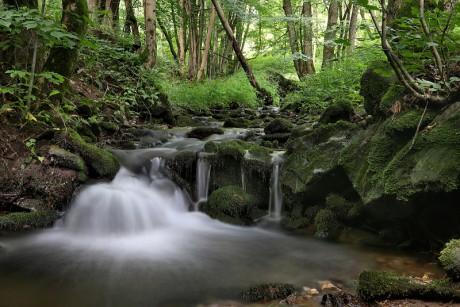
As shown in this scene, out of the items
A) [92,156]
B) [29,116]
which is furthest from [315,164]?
[29,116]

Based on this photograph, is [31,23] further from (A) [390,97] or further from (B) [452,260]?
(B) [452,260]

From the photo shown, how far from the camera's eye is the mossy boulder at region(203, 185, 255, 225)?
546 cm

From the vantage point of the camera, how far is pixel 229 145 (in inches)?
247

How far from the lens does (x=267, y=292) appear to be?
3039 millimetres

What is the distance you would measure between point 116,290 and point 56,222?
2069mm

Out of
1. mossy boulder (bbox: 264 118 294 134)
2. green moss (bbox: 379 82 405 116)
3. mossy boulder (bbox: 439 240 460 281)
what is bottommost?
mossy boulder (bbox: 439 240 460 281)

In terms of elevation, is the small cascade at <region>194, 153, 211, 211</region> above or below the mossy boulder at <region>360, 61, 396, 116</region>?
below

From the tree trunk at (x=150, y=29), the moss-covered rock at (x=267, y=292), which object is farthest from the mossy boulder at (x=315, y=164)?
the tree trunk at (x=150, y=29)

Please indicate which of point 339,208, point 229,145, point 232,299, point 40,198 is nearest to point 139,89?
point 229,145

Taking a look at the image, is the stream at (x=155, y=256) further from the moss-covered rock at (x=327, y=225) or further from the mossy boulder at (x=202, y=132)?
the mossy boulder at (x=202, y=132)

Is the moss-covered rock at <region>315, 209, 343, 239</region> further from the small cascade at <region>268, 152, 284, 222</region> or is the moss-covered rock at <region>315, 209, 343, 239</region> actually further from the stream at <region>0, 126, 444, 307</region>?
the small cascade at <region>268, 152, 284, 222</region>

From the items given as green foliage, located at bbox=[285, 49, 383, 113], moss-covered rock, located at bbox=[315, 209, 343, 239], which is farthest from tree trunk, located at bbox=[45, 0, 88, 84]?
green foliage, located at bbox=[285, 49, 383, 113]

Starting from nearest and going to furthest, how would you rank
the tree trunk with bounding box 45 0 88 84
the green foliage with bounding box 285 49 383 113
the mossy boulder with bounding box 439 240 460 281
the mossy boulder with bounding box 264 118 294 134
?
the mossy boulder with bounding box 439 240 460 281
the tree trunk with bounding box 45 0 88 84
the mossy boulder with bounding box 264 118 294 134
the green foliage with bounding box 285 49 383 113

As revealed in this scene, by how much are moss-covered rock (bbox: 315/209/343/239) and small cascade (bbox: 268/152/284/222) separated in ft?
2.87
